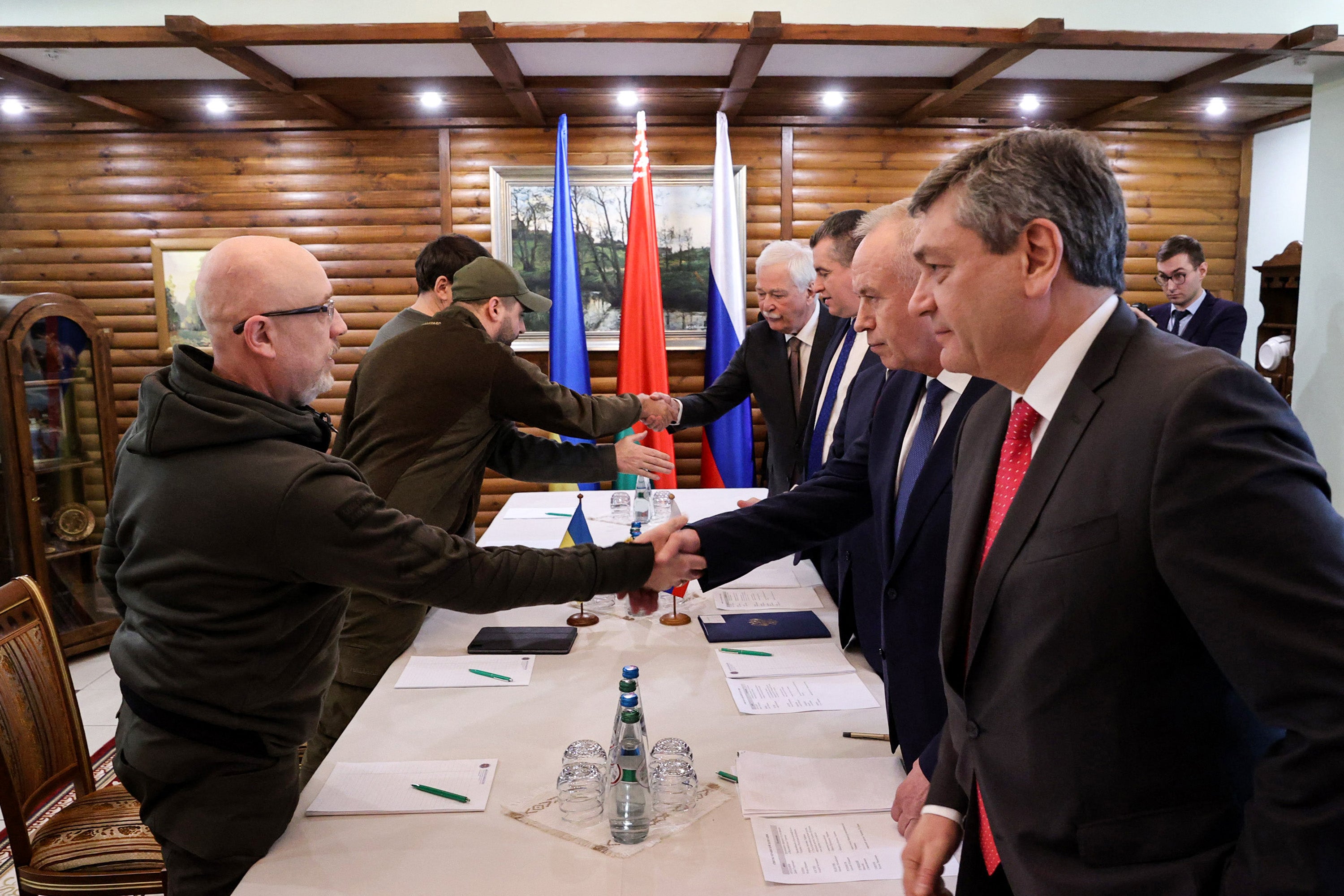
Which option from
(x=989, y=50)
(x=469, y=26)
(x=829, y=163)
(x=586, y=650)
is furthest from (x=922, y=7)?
(x=586, y=650)

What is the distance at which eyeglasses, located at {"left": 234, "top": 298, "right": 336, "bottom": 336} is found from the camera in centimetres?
163

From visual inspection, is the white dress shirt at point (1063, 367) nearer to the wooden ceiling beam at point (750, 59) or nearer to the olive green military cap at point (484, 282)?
the olive green military cap at point (484, 282)

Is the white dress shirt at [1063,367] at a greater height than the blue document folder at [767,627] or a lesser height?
greater

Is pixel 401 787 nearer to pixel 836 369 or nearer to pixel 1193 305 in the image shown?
pixel 836 369

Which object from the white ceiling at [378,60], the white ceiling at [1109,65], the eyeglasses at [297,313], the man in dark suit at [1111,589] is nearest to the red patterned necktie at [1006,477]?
the man in dark suit at [1111,589]

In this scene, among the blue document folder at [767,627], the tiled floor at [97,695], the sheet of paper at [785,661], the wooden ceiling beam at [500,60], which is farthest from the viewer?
the wooden ceiling beam at [500,60]

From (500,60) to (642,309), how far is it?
174 centimetres

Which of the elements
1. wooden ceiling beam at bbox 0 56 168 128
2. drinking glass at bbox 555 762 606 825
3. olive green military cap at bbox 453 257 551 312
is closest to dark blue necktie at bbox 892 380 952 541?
drinking glass at bbox 555 762 606 825

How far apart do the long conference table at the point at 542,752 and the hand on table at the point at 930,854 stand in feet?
0.20

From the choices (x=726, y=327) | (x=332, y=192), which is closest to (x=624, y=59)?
(x=726, y=327)

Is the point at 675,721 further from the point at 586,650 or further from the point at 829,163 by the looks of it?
the point at 829,163

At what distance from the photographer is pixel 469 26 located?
4125mm

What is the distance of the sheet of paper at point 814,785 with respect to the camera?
146cm

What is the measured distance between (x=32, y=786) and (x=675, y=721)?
1486 mm
